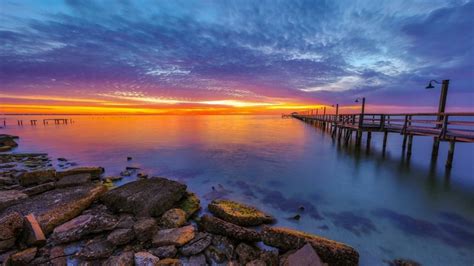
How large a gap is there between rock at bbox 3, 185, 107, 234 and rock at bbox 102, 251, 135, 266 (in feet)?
6.78

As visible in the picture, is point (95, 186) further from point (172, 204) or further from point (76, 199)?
point (172, 204)

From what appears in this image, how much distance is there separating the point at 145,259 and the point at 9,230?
9.08 ft

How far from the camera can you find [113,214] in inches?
206

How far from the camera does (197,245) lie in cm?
401

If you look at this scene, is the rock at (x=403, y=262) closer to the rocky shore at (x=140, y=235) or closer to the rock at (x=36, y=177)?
the rocky shore at (x=140, y=235)

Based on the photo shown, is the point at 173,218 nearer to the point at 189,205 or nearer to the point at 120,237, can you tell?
the point at 189,205

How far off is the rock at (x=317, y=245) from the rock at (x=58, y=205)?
4748 mm

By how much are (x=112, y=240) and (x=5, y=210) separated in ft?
10.9

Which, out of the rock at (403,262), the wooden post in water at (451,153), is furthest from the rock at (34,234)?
the wooden post in water at (451,153)

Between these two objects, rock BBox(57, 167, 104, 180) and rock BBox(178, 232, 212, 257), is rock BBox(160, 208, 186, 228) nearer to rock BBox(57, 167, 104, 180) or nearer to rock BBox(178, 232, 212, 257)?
rock BBox(178, 232, 212, 257)

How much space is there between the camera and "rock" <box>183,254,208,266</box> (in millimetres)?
3652

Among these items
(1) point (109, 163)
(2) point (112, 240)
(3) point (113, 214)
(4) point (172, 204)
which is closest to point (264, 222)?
(4) point (172, 204)

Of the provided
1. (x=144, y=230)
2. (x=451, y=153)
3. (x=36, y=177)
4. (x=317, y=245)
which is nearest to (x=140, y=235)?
(x=144, y=230)

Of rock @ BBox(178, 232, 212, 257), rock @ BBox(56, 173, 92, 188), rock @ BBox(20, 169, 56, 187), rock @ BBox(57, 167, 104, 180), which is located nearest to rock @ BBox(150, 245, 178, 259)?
rock @ BBox(178, 232, 212, 257)
